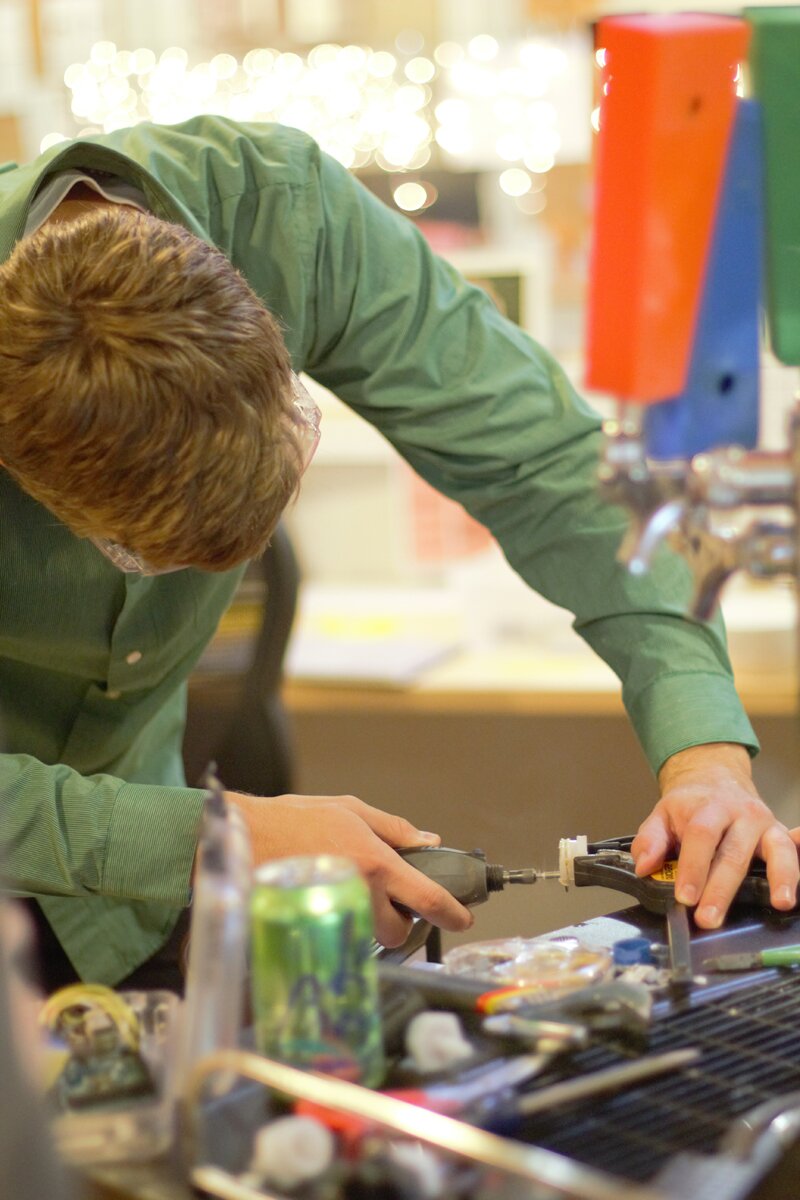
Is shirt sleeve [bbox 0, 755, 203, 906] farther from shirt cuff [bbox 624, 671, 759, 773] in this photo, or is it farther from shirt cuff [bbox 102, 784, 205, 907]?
shirt cuff [bbox 624, 671, 759, 773]

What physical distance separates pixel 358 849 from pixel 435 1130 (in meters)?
0.41

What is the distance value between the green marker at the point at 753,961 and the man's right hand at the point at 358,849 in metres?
0.17

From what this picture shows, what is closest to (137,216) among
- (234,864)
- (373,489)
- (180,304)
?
(180,304)

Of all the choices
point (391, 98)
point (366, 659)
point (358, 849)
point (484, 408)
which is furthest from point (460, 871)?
point (391, 98)

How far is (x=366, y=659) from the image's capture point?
2.74 meters

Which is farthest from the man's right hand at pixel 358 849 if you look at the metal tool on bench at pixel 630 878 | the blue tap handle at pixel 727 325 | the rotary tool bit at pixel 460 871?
the blue tap handle at pixel 727 325

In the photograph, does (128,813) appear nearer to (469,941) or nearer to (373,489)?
(469,941)

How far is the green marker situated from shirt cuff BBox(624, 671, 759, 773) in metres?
0.30

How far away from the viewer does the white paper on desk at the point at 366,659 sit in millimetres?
2662

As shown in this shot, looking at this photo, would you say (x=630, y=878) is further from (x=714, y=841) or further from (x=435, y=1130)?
(x=435, y=1130)

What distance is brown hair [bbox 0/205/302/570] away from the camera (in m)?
0.89

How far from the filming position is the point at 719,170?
76 centimetres

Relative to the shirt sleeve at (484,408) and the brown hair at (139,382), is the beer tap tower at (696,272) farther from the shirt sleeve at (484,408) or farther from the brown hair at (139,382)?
the shirt sleeve at (484,408)

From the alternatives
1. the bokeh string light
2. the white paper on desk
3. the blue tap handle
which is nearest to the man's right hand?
the blue tap handle
